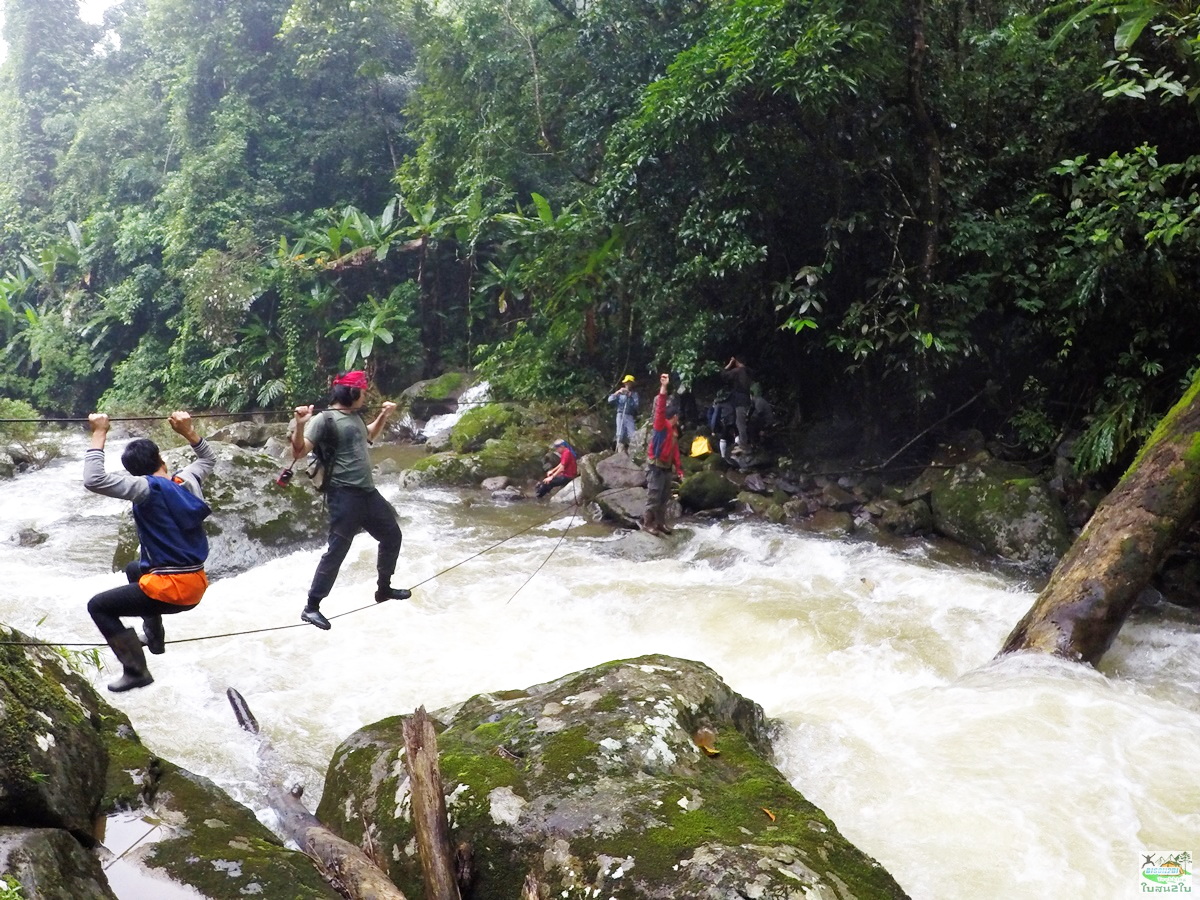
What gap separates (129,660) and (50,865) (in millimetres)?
1868

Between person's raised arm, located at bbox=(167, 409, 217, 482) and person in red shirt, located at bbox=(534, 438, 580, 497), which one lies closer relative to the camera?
person's raised arm, located at bbox=(167, 409, 217, 482)

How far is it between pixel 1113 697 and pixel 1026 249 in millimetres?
5978

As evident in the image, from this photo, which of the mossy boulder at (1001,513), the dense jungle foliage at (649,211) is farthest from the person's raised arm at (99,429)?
the mossy boulder at (1001,513)

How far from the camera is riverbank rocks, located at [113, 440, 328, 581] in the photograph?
962 centimetres

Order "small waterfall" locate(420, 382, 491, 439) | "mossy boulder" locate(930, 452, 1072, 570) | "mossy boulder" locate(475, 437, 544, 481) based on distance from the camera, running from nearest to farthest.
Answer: "mossy boulder" locate(930, 452, 1072, 570), "mossy boulder" locate(475, 437, 544, 481), "small waterfall" locate(420, 382, 491, 439)

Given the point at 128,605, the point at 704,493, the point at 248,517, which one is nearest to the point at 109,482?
the point at 128,605

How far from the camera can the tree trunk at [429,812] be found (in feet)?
11.7

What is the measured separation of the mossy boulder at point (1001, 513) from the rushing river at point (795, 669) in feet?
1.76

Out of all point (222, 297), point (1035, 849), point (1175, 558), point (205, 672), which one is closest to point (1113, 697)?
point (1035, 849)

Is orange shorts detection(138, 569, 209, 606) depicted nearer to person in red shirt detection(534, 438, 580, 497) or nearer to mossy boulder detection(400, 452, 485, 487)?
person in red shirt detection(534, 438, 580, 497)

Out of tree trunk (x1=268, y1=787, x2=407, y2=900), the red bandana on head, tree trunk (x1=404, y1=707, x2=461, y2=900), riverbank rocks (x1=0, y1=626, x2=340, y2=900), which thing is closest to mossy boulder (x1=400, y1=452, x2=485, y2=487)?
the red bandana on head

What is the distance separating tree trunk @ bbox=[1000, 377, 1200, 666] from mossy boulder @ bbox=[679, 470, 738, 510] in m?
5.26

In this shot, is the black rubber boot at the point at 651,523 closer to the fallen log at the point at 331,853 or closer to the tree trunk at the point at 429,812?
the fallen log at the point at 331,853
